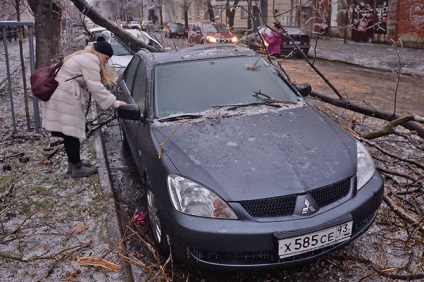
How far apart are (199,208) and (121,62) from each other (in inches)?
348

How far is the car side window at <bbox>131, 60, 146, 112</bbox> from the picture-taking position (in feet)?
13.2

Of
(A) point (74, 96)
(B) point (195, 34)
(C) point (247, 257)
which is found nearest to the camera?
(C) point (247, 257)

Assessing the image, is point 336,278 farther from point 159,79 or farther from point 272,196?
point 159,79

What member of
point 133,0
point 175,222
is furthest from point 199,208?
point 133,0

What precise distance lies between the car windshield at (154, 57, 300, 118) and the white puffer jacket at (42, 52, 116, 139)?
73 centimetres

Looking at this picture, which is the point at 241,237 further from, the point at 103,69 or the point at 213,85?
the point at 103,69

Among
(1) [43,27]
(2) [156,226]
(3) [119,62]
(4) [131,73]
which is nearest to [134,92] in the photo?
(4) [131,73]

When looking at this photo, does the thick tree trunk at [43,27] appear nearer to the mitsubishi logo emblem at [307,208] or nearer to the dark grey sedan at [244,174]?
the dark grey sedan at [244,174]

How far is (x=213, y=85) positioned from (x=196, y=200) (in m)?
1.54

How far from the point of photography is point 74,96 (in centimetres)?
445

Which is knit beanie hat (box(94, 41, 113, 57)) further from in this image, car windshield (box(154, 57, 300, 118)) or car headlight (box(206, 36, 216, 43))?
car headlight (box(206, 36, 216, 43))

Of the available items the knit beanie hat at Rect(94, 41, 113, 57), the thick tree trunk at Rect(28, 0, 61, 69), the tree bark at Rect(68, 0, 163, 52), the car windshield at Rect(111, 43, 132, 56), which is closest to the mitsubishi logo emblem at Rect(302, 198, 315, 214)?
the knit beanie hat at Rect(94, 41, 113, 57)

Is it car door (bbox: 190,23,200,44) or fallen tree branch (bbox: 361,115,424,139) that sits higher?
car door (bbox: 190,23,200,44)

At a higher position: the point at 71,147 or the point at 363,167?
the point at 363,167
